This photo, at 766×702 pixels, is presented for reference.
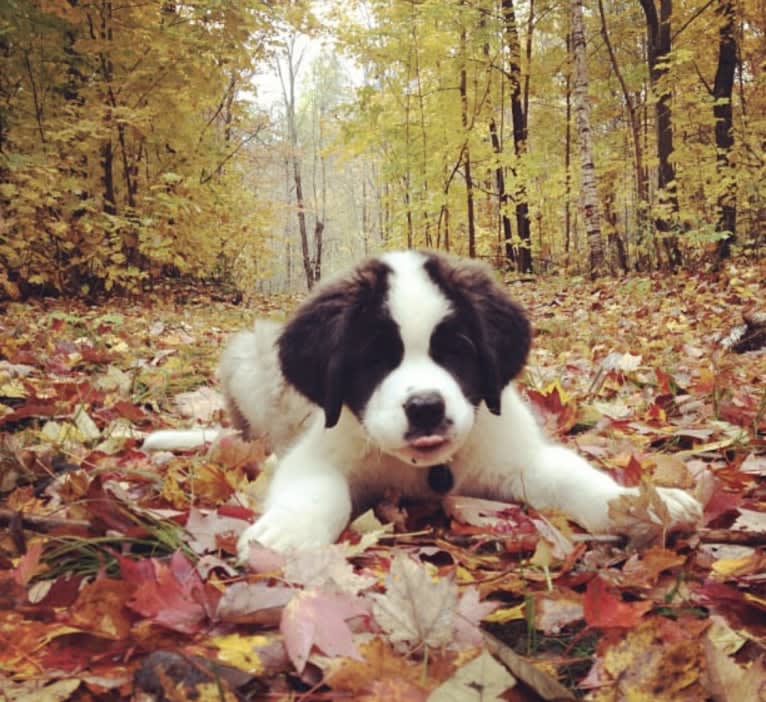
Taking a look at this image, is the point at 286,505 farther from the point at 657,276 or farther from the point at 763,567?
the point at 657,276

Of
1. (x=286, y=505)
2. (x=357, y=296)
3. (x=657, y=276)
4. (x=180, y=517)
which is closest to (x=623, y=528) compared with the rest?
(x=286, y=505)

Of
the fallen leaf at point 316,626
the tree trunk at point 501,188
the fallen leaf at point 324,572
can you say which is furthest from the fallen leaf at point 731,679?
the tree trunk at point 501,188

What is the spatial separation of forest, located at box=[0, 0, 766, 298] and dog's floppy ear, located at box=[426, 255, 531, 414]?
7.45m

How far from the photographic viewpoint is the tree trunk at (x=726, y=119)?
10.6 metres

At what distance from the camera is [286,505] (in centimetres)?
193

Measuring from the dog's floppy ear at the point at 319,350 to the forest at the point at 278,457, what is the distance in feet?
0.15

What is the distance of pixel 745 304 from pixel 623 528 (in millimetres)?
6066

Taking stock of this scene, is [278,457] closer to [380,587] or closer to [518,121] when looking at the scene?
[380,587]

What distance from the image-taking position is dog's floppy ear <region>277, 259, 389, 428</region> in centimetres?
216

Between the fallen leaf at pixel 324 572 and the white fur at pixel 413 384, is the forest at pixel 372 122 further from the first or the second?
the fallen leaf at pixel 324 572

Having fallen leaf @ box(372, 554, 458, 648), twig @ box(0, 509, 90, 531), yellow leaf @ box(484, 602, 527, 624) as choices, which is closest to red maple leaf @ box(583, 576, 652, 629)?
yellow leaf @ box(484, 602, 527, 624)

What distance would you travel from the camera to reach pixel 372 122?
15500mm

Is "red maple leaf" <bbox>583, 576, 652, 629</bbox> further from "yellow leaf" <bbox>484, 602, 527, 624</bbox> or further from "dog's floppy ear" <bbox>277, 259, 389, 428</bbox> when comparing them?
"dog's floppy ear" <bbox>277, 259, 389, 428</bbox>

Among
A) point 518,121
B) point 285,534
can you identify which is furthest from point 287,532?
point 518,121
